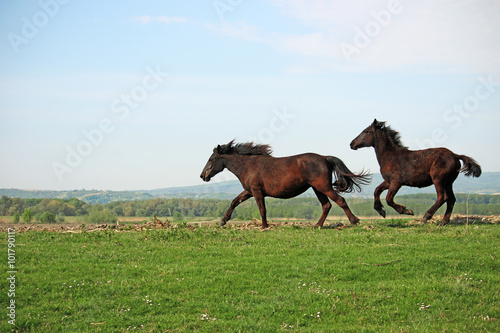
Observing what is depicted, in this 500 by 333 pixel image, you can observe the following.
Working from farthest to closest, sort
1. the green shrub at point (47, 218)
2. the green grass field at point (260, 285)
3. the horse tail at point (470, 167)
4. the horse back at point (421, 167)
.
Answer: the green shrub at point (47, 218), the horse tail at point (470, 167), the horse back at point (421, 167), the green grass field at point (260, 285)

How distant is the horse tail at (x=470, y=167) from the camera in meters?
15.0

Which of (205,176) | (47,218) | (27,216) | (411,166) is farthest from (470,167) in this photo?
(27,216)

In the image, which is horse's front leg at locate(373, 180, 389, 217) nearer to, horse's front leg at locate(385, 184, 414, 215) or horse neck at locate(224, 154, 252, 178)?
horse's front leg at locate(385, 184, 414, 215)

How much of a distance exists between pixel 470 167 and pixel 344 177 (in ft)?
11.9

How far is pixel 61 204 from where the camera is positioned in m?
26.1

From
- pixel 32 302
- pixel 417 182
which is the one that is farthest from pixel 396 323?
pixel 417 182

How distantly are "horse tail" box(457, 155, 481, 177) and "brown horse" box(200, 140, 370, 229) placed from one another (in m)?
2.77

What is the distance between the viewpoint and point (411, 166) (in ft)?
50.4

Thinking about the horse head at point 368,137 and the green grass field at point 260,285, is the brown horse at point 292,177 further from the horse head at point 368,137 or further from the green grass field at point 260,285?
the green grass field at point 260,285

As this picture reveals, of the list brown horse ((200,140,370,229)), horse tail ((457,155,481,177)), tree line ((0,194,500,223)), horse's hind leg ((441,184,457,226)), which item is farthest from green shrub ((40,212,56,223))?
horse tail ((457,155,481,177))

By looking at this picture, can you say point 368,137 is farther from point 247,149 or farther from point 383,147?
point 247,149

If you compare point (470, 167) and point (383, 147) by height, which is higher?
point (383, 147)

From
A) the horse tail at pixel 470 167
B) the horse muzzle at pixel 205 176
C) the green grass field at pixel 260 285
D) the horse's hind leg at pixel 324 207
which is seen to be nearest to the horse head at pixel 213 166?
the horse muzzle at pixel 205 176

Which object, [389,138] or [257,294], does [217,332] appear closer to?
[257,294]
